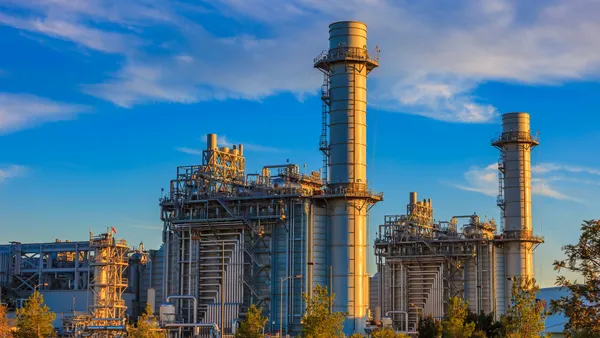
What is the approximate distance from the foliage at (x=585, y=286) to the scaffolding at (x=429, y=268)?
81.0 metres

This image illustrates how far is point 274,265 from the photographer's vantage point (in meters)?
83.6

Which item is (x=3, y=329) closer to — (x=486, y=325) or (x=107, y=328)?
(x=107, y=328)

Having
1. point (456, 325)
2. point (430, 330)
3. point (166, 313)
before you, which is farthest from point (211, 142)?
point (456, 325)

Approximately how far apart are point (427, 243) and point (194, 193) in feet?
114

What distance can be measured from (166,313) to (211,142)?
1841 cm

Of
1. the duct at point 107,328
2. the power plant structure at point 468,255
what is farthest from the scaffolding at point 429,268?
the duct at point 107,328

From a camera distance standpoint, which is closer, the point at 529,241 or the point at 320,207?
the point at 320,207

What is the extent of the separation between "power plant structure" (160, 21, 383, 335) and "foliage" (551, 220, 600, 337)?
5327cm

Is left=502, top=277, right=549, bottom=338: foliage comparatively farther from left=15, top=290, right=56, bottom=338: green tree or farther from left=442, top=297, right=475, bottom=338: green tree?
left=15, top=290, right=56, bottom=338: green tree

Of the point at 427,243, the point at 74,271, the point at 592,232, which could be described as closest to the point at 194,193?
the point at 74,271

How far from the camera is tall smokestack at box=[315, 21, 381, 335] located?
8075 centimetres

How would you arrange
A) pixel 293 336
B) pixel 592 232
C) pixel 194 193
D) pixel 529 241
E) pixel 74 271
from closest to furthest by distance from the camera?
pixel 592 232 → pixel 293 336 → pixel 194 193 → pixel 74 271 → pixel 529 241

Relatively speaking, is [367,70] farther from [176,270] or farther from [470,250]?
[470,250]

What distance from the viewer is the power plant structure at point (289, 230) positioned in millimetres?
81250
